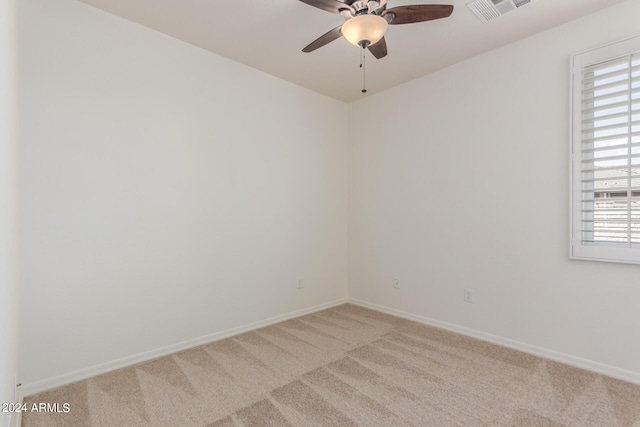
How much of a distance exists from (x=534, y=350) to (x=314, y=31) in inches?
127

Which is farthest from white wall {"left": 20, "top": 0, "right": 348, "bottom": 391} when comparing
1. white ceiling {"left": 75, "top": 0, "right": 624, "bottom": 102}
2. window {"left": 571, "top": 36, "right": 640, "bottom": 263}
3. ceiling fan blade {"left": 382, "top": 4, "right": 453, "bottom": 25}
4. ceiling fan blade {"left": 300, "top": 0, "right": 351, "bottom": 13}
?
window {"left": 571, "top": 36, "right": 640, "bottom": 263}

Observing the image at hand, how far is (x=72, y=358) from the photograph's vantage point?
217 cm

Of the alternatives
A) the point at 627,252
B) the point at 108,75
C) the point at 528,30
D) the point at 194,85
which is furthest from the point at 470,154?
the point at 108,75

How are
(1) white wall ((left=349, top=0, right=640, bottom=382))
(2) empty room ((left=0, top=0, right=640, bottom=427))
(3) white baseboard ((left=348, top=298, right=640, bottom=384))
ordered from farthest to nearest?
(1) white wall ((left=349, top=0, right=640, bottom=382)) → (3) white baseboard ((left=348, top=298, right=640, bottom=384)) → (2) empty room ((left=0, top=0, right=640, bottom=427))

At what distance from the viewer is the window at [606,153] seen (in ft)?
7.07

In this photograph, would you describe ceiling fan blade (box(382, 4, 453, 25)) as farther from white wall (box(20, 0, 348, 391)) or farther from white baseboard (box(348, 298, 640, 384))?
white baseboard (box(348, 298, 640, 384))

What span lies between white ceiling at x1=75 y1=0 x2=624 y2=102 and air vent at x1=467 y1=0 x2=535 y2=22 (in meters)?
0.05

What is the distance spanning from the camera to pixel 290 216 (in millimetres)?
3557

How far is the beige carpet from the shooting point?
178 cm

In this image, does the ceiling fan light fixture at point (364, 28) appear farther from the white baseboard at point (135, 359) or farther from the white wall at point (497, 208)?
the white baseboard at point (135, 359)

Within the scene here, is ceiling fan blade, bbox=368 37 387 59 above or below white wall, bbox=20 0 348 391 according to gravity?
above

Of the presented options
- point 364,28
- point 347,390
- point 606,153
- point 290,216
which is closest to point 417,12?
point 364,28

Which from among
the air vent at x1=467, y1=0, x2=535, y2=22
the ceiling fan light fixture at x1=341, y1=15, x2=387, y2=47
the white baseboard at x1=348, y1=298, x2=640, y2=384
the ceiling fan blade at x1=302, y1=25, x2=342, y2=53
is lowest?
the white baseboard at x1=348, y1=298, x2=640, y2=384

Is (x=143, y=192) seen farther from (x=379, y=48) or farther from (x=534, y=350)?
(x=534, y=350)
